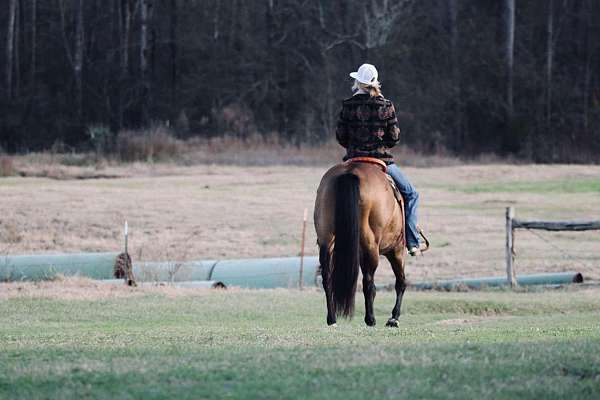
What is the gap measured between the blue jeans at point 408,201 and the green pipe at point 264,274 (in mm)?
9127

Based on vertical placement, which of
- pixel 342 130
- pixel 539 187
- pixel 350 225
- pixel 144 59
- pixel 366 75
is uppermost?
pixel 144 59

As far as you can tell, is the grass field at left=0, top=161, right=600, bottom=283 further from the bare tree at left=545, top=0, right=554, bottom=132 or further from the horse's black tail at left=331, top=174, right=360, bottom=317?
the horse's black tail at left=331, top=174, right=360, bottom=317

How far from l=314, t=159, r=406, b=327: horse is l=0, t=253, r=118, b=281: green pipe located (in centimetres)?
1024

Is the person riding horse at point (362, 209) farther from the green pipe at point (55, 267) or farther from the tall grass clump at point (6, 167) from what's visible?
the tall grass clump at point (6, 167)

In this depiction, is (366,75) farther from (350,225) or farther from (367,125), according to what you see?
(350,225)

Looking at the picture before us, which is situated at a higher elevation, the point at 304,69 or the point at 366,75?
the point at 304,69

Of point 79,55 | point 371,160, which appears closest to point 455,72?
point 79,55

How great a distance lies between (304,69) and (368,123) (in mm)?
47463

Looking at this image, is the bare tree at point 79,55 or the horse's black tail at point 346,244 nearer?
the horse's black tail at point 346,244

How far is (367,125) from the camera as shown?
14492 millimetres

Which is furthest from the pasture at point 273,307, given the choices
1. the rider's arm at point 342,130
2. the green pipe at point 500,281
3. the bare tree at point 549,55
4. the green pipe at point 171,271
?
the bare tree at point 549,55

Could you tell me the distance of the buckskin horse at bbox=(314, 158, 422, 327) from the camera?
44.1 ft

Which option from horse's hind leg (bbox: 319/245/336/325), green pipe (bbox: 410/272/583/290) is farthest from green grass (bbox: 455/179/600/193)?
horse's hind leg (bbox: 319/245/336/325)

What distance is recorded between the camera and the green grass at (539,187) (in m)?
40.9
